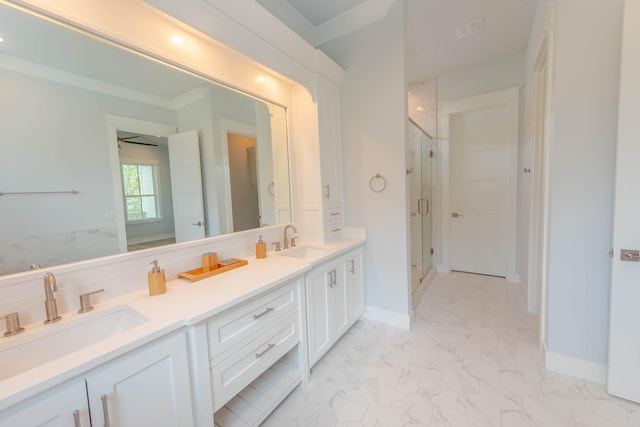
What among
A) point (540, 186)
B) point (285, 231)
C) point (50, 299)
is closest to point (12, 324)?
A: point (50, 299)

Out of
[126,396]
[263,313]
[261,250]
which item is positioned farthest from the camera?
[261,250]

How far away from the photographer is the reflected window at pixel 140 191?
137 cm

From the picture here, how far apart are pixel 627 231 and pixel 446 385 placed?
1379 millimetres

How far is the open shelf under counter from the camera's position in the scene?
4.71 feet

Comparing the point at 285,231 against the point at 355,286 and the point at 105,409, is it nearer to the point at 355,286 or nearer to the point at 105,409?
the point at 355,286

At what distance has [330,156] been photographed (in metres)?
2.45

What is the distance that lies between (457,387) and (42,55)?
2.83 meters

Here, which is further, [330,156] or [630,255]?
[330,156]

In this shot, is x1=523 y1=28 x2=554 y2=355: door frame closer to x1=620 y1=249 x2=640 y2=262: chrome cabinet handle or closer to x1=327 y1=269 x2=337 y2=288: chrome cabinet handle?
x1=620 y1=249 x2=640 y2=262: chrome cabinet handle

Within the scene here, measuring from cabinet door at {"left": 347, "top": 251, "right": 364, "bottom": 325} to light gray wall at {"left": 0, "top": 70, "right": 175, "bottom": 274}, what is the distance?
169cm

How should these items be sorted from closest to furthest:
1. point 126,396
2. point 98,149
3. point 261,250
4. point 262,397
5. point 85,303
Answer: point 126,396
point 85,303
point 98,149
point 262,397
point 261,250

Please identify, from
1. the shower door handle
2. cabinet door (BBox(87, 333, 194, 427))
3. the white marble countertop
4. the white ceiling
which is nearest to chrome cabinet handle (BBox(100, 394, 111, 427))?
cabinet door (BBox(87, 333, 194, 427))

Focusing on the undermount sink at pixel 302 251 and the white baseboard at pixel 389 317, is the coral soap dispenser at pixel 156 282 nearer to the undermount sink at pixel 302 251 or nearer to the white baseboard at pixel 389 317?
the undermount sink at pixel 302 251

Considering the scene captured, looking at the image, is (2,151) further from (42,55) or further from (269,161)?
(269,161)
